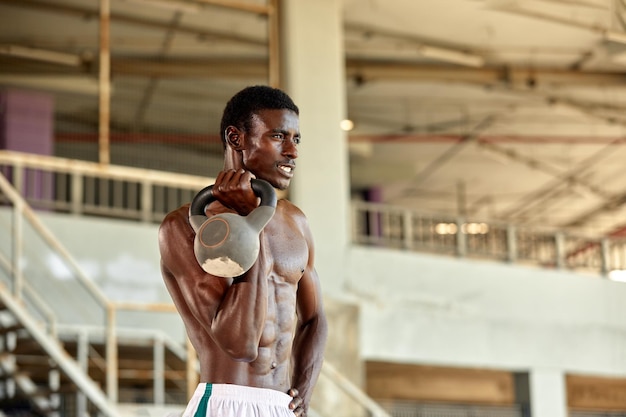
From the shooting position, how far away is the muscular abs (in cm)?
324

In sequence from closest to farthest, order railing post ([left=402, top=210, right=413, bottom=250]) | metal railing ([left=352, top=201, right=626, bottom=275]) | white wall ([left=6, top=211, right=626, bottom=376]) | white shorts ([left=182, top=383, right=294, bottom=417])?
white shorts ([left=182, top=383, right=294, bottom=417]) < white wall ([left=6, top=211, right=626, bottom=376]) < railing post ([left=402, top=210, right=413, bottom=250]) < metal railing ([left=352, top=201, right=626, bottom=275])

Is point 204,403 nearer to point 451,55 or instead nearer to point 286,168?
point 286,168

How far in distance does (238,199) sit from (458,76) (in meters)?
15.7

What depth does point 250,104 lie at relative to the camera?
332 centimetres

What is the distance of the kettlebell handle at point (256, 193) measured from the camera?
119 inches

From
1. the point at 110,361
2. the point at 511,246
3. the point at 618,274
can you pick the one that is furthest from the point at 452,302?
the point at 110,361

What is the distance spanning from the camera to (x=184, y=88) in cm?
1962

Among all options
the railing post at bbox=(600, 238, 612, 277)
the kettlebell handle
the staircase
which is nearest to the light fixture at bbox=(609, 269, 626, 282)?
the railing post at bbox=(600, 238, 612, 277)

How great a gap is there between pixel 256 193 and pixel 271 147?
0.81ft

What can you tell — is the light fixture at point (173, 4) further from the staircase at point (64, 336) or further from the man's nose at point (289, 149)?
the man's nose at point (289, 149)

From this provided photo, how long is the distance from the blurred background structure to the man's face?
20.0 feet

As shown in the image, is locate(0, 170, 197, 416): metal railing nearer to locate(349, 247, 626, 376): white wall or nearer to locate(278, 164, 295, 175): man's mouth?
locate(349, 247, 626, 376): white wall

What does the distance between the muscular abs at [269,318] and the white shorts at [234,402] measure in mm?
22

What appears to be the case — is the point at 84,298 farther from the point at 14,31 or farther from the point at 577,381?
the point at 577,381
